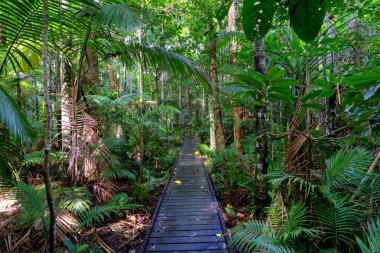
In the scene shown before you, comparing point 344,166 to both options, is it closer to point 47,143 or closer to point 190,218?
point 47,143

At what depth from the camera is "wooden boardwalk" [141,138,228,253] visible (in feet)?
11.5

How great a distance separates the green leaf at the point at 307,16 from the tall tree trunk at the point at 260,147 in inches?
111

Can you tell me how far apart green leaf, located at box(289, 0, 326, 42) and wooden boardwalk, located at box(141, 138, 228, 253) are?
10.5 ft

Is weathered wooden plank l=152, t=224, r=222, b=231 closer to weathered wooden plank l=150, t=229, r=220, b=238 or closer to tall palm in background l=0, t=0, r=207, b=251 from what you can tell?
weathered wooden plank l=150, t=229, r=220, b=238

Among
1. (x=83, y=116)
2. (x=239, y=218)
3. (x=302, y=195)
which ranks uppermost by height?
(x=83, y=116)

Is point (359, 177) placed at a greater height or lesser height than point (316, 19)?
lesser

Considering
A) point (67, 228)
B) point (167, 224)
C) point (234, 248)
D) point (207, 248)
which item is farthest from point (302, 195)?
point (67, 228)

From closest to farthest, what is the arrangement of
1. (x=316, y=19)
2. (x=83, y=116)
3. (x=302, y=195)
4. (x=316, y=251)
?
1. (x=316, y=19)
2. (x=316, y=251)
3. (x=302, y=195)
4. (x=83, y=116)

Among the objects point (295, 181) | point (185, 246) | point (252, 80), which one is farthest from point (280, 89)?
point (185, 246)

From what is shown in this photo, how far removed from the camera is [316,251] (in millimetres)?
2369

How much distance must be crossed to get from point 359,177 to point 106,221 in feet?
13.3

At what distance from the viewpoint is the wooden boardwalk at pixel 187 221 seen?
349 cm

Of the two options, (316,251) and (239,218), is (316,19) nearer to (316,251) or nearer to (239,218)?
(316,251)

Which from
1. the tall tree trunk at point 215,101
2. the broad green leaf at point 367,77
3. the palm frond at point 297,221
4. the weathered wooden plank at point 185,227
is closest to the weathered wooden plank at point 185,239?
the weathered wooden plank at point 185,227
